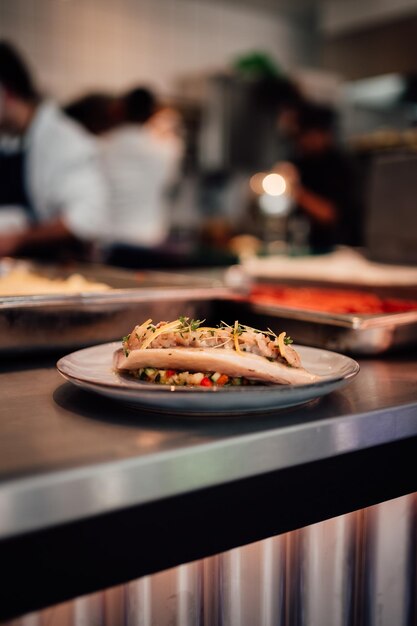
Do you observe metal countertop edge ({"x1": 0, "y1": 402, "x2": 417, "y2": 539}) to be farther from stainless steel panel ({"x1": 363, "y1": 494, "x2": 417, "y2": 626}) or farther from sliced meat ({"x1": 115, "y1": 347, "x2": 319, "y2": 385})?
stainless steel panel ({"x1": 363, "y1": 494, "x2": 417, "y2": 626})

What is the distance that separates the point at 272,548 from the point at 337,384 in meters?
0.24

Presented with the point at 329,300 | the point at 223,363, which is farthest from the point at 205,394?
the point at 329,300

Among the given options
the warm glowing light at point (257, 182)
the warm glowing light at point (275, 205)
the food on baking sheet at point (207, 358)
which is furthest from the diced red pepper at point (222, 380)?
the warm glowing light at point (257, 182)

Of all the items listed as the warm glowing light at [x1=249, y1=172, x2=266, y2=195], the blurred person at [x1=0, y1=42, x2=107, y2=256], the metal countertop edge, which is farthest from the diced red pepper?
the warm glowing light at [x1=249, y1=172, x2=266, y2=195]

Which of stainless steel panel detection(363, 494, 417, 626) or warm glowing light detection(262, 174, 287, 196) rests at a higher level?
warm glowing light detection(262, 174, 287, 196)

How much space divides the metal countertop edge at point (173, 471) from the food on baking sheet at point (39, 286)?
2.09ft

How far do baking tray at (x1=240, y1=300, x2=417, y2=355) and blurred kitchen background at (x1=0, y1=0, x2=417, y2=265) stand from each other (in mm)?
3937

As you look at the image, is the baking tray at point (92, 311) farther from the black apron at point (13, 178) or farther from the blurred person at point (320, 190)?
the blurred person at point (320, 190)

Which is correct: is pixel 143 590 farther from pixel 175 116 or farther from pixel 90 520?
pixel 175 116

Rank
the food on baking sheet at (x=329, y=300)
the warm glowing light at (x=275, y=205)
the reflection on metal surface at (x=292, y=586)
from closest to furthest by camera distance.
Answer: the reflection on metal surface at (x=292, y=586), the food on baking sheet at (x=329, y=300), the warm glowing light at (x=275, y=205)

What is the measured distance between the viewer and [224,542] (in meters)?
0.83

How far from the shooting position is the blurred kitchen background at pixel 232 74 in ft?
18.5

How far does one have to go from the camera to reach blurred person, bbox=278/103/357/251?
231 inches

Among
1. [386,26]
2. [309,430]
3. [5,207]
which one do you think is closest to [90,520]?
[309,430]
